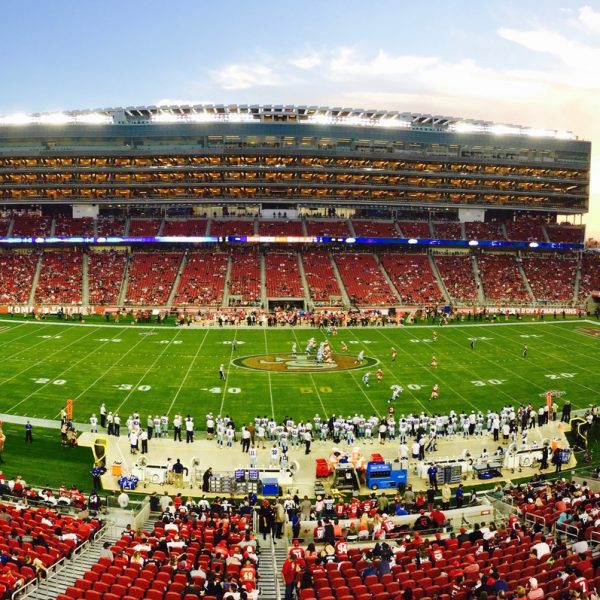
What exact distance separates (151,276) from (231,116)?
925 inches

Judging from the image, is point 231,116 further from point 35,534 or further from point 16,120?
point 35,534

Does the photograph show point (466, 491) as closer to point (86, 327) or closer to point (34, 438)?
point (34, 438)

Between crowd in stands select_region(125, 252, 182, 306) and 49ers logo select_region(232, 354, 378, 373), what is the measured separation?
70.5ft

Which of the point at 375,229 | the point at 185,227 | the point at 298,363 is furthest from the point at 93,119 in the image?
the point at 298,363

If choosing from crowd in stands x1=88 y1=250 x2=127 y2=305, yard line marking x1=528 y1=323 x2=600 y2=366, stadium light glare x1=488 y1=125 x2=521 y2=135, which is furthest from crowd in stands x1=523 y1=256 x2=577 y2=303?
crowd in stands x1=88 y1=250 x2=127 y2=305

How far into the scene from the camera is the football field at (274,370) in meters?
30.4

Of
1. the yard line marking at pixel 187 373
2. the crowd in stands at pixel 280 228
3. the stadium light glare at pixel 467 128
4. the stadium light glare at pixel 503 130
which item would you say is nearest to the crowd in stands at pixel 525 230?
the stadium light glare at pixel 503 130

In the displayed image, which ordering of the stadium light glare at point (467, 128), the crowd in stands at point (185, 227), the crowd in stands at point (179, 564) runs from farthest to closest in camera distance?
1. the stadium light glare at point (467, 128)
2. the crowd in stands at point (185, 227)
3. the crowd in stands at point (179, 564)

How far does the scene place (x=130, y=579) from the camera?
39.8ft

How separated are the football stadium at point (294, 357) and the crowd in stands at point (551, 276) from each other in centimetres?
52

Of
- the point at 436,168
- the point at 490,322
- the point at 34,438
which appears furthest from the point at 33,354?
the point at 436,168

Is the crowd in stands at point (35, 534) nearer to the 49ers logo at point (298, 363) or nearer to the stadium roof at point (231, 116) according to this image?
the 49ers logo at point (298, 363)

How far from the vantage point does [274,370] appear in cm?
3684

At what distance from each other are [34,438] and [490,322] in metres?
41.1
